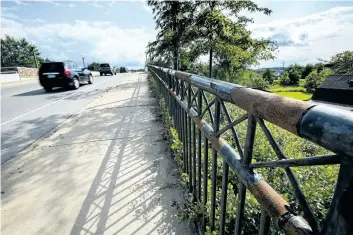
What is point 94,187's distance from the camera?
124 inches

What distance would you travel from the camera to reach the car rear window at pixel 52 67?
12913mm

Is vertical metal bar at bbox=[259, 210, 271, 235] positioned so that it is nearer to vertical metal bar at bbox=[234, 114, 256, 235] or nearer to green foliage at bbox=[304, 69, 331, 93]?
vertical metal bar at bbox=[234, 114, 256, 235]

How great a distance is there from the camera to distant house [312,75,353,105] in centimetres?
2610

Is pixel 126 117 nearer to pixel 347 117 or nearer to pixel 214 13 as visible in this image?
pixel 214 13

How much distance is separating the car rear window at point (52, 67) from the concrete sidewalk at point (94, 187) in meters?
9.18

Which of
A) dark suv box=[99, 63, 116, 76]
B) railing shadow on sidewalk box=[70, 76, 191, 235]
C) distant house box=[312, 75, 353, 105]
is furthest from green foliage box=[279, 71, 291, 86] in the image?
railing shadow on sidewalk box=[70, 76, 191, 235]

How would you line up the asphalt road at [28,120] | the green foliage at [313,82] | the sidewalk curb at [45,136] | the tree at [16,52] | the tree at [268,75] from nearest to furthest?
the sidewalk curb at [45,136]
the asphalt road at [28,120]
the green foliage at [313,82]
the tree at [268,75]
the tree at [16,52]

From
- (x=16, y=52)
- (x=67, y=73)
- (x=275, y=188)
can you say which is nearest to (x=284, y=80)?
(x=67, y=73)

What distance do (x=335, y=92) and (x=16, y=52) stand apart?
85.6 meters

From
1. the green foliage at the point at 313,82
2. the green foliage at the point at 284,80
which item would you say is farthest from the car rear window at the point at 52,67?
the green foliage at the point at 284,80

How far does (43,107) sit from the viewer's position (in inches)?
352

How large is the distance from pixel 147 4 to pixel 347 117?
44.3 ft

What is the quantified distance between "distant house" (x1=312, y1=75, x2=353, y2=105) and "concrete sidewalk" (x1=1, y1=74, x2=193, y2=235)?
28.2 meters

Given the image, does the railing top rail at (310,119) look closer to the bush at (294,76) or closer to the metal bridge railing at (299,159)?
the metal bridge railing at (299,159)
